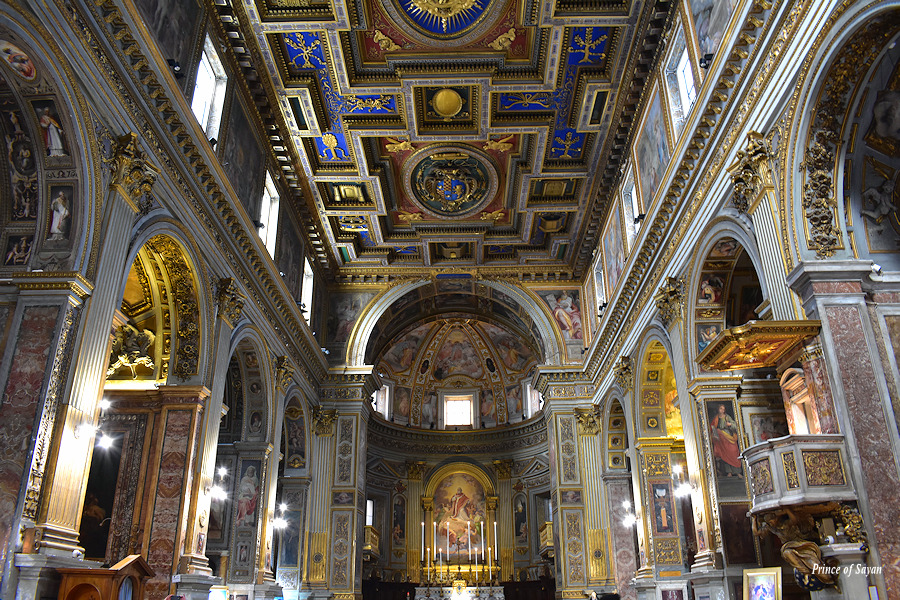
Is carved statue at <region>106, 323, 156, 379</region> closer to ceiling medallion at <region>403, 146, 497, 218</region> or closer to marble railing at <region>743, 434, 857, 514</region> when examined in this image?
ceiling medallion at <region>403, 146, 497, 218</region>

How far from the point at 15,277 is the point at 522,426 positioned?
24.9 m

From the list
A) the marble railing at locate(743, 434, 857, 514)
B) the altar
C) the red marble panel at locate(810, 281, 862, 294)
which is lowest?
the altar

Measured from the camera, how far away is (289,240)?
21.2 metres

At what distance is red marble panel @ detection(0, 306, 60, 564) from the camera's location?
27.9 feet

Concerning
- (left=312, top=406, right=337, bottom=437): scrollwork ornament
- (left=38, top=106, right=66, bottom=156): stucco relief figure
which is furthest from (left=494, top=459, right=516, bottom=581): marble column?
(left=38, top=106, right=66, bottom=156): stucco relief figure

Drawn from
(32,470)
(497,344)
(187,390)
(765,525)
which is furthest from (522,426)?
(32,470)

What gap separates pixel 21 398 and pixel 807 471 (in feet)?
31.5

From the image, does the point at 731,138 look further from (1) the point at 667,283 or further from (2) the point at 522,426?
(2) the point at 522,426

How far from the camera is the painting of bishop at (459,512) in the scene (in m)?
32.0

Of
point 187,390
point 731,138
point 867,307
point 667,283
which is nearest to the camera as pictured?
point 867,307

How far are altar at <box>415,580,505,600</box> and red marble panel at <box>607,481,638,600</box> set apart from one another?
23.7 ft

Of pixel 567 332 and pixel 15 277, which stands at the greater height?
pixel 567 332

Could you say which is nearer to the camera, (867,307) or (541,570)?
(867,307)

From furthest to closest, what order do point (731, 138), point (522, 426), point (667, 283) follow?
point (522, 426), point (667, 283), point (731, 138)
